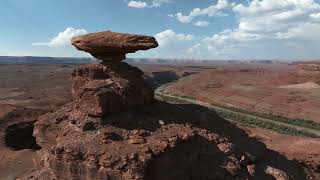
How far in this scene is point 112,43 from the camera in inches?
924

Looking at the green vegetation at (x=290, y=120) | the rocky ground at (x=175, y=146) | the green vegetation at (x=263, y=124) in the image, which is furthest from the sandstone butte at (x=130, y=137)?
the green vegetation at (x=290, y=120)

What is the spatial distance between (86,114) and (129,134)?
2700mm

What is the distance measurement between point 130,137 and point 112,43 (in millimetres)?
5132

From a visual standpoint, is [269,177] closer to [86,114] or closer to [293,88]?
[86,114]

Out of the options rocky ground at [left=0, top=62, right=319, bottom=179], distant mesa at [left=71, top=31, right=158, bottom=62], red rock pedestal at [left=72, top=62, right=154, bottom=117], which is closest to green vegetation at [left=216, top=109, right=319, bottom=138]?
rocky ground at [left=0, top=62, right=319, bottom=179]

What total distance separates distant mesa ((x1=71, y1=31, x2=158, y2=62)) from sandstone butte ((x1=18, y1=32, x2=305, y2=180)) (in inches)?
2.0

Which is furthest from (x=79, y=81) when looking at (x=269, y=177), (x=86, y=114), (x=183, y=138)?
(x=269, y=177)

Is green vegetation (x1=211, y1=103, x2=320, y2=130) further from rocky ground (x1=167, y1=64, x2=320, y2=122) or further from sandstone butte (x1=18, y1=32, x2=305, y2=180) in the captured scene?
sandstone butte (x1=18, y1=32, x2=305, y2=180)

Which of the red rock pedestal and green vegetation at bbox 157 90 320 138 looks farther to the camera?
green vegetation at bbox 157 90 320 138

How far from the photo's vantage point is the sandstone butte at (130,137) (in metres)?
20.2

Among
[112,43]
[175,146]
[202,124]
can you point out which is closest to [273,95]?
[202,124]

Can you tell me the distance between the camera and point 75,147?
67.9ft

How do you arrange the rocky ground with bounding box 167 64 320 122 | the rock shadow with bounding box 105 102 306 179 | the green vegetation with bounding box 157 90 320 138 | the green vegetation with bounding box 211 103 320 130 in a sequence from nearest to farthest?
1. the rock shadow with bounding box 105 102 306 179
2. the green vegetation with bounding box 157 90 320 138
3. the green vegetation with bounding box 211 103 320 130
4. the rocky ground with bounding box 167 64 320 122

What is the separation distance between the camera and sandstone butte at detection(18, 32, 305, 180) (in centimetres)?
2025
